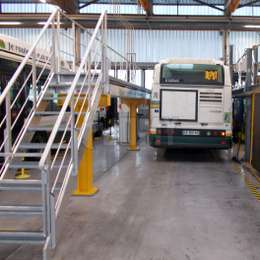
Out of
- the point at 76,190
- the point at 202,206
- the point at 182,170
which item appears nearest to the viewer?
the point at 202,206

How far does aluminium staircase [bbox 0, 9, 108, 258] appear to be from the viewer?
3.54m

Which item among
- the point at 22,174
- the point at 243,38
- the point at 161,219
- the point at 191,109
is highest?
the point at 243,38

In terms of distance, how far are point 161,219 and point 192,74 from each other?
6094 mm

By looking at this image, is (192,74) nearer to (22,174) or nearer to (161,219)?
(22,174)

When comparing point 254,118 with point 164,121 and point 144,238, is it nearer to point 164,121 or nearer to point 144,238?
point 164,121

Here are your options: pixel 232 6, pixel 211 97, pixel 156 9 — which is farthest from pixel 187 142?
pixel 156 9

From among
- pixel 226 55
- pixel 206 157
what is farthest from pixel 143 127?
pixel 206 157

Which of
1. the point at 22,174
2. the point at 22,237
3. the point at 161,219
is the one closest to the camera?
the point at 22,237

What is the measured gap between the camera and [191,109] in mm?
10484

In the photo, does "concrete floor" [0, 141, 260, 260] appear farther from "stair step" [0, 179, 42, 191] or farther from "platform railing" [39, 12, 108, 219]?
"stair step" [0, 179, 42, 191]

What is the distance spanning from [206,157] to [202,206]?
232 inches

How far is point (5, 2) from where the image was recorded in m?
19.9

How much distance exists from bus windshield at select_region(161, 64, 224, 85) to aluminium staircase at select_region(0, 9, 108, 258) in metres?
4.60

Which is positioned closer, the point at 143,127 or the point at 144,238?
the point at 144,238
